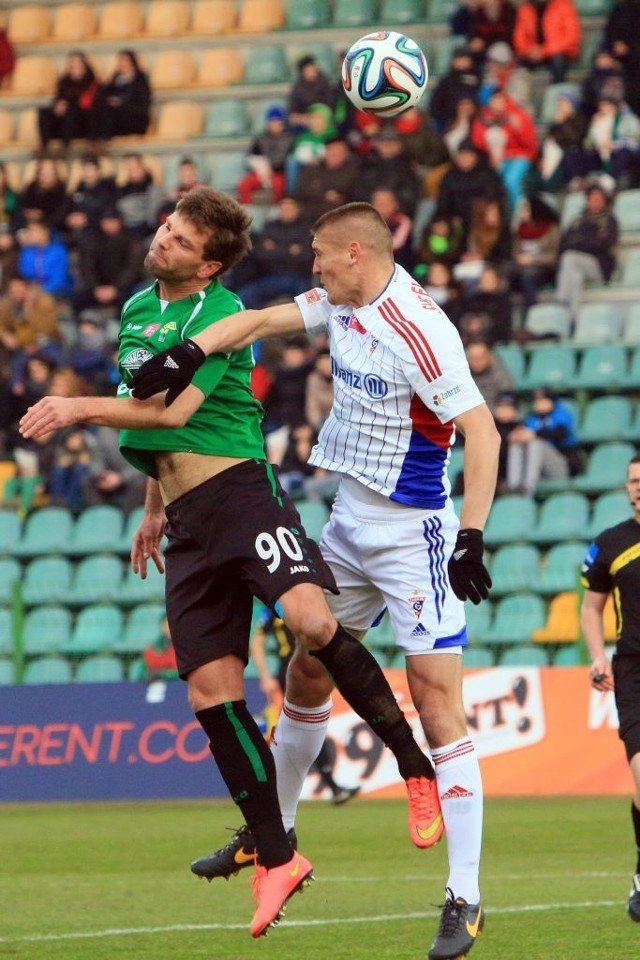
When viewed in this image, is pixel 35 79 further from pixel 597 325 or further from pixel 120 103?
pixel 597 325

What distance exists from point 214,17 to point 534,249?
7623 mm

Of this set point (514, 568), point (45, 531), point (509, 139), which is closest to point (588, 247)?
point (509, 139)

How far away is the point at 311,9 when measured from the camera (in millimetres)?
23906

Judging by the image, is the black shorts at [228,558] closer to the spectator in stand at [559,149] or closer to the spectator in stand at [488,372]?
the spectator in stand at [488,372]

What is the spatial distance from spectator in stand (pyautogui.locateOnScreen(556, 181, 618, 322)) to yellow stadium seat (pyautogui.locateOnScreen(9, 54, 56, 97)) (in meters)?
9.08

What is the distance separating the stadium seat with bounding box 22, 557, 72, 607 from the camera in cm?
1745

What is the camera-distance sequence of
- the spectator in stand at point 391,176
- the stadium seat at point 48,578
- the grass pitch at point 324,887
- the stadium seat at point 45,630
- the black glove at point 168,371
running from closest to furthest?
1. the black glove at point 168,371
2. the grass pitch at point 324,887
3. the stadium seat at point 45,630
4. the stadium seat at point 48,578
5. the spectator in stand at point 391,176

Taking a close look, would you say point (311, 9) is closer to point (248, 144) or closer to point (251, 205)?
point (248, 144)

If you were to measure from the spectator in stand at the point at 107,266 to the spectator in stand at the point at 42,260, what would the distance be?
0.36 metres

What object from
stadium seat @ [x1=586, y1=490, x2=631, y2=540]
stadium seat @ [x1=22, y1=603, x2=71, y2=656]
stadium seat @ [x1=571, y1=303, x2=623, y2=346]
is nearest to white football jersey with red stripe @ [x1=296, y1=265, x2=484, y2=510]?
stadium seat @ [x1=586, y1=490, x2=631, y2=540]

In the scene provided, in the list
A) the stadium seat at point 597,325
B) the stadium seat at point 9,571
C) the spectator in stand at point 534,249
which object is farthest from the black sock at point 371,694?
the spectator in stand at point 534,249

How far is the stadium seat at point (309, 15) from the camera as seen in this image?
2388 cm

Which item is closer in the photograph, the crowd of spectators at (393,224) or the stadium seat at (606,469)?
the stadium seat at (606,469)

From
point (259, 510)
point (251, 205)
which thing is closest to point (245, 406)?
point (259, 510)
